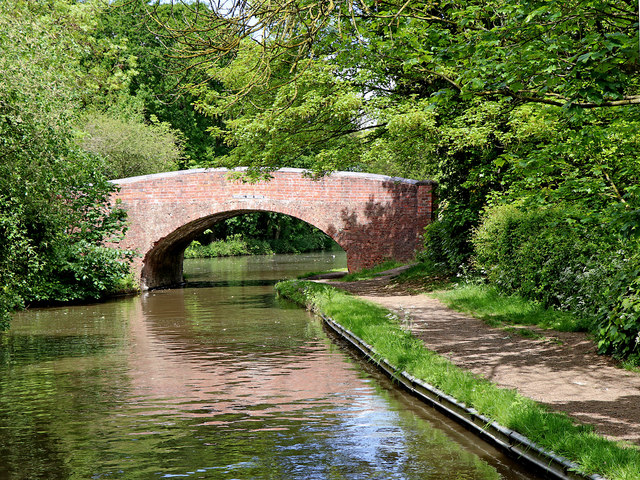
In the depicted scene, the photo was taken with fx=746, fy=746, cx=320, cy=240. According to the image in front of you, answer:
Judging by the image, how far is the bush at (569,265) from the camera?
871cm

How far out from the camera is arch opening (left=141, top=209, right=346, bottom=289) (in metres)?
26.4

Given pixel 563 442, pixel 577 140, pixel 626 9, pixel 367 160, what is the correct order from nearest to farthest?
pixel 563 442 → pixel 626 9 → pixel 577 140 → pixel 367 160

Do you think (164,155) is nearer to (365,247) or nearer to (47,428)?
(365,247)

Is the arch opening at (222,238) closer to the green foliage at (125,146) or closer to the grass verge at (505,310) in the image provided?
the green foliage at (125,146)

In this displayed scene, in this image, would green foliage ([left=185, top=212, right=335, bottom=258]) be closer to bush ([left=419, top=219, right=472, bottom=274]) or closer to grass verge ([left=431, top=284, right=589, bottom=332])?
bush ([left=419, top=219, right=472, bottom=274])

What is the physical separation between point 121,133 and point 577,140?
28177 millimetres

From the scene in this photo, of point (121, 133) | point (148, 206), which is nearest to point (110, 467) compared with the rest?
point (148, 206)

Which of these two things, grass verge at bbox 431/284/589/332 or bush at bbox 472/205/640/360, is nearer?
bush at bbox 472/205/640/360

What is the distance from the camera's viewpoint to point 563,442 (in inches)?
224

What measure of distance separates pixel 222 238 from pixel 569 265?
45.9 meters

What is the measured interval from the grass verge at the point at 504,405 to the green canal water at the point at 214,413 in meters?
0.33

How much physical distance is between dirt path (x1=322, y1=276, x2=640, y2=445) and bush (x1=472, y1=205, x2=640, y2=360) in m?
0.44

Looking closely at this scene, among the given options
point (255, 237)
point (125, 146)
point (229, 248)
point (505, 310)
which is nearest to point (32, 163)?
point (505, 310)

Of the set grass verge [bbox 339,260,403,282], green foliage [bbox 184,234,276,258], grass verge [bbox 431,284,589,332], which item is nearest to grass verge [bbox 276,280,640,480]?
grass verge [bbox 431,284,589,332]
